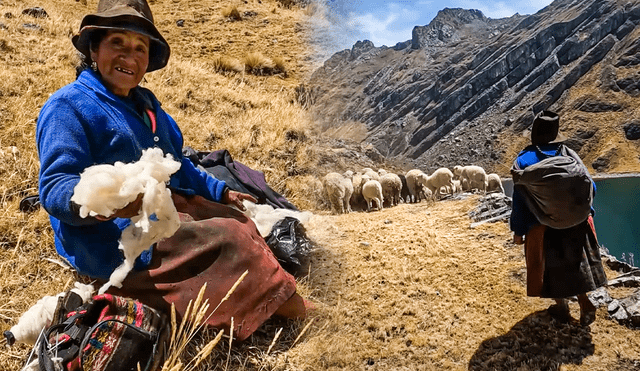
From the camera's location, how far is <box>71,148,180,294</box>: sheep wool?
0.86 metres

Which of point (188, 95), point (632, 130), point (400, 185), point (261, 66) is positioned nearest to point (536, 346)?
point (188, 95)

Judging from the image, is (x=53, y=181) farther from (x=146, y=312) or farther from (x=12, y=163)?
(x=12, y=163)

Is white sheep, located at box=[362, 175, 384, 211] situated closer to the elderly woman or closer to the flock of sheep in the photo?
the flock of sheep

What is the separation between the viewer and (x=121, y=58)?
144 cm

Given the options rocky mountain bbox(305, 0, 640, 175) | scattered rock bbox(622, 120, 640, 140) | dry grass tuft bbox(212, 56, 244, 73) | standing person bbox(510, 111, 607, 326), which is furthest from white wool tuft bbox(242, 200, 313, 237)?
scattered rock bbox(622, 120, 640, 140)

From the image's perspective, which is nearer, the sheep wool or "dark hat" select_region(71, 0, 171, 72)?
the sheep wool

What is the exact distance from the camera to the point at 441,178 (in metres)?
9.50

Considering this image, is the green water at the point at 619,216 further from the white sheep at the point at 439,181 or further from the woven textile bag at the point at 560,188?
the woven textile bag at the point at 560,188

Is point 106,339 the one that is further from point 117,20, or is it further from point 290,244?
point 290,244

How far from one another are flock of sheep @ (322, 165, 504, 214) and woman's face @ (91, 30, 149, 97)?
1296 millimetres

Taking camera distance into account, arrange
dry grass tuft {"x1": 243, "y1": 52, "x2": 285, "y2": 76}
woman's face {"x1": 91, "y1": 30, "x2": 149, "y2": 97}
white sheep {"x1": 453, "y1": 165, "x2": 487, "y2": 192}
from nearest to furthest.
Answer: woman's face {"x1": 91, "y1": 30, "x2": 149, "y2": 97}
dry grass tuft {"x1": 243, "y1": 52, "x2": 285, "y2": 76}
white sheep {"x1": 453, "y1": 165, "x2": 487, "y2": 192}

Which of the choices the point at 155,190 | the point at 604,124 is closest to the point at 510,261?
the point at 155,190

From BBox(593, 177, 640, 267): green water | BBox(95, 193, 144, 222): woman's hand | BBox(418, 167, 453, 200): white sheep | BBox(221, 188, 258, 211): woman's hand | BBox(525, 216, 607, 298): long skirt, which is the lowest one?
BBox(593, 177, 640, 267): green water

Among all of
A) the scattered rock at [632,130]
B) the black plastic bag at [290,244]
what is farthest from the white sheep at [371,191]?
the scattered rock at [632,130]
